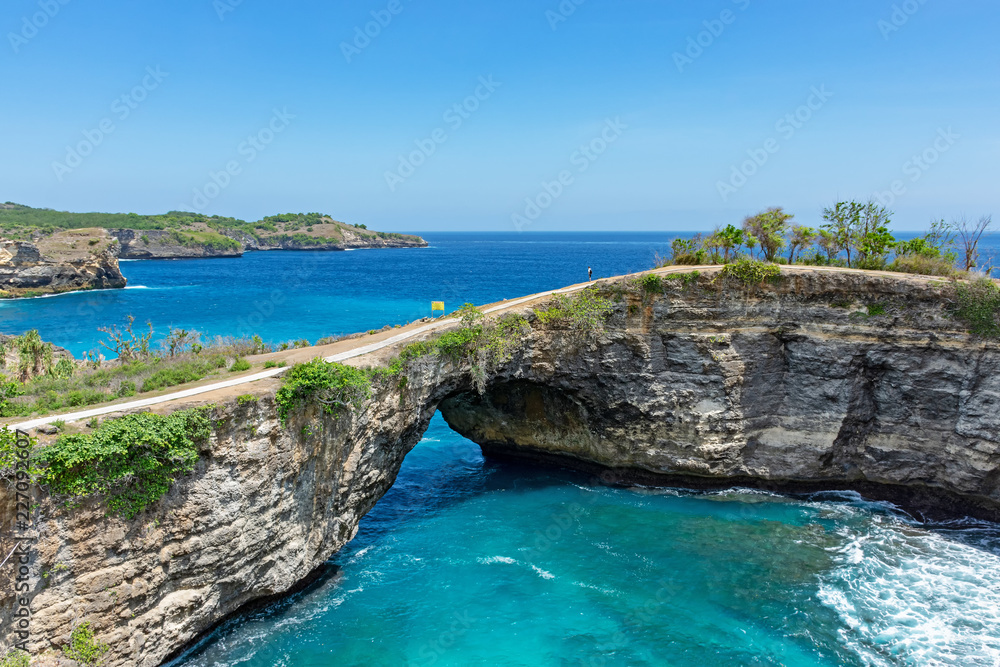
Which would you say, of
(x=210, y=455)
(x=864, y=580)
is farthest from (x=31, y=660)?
(x=864, y=580)

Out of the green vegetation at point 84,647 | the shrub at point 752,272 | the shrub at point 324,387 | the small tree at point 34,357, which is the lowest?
the green vegetation at point 84,647

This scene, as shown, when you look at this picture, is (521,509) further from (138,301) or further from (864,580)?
(138,301)

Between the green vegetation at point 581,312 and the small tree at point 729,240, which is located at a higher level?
the small tree at point 729,240

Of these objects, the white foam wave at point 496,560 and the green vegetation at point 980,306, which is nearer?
the white foam wave at point 496,560

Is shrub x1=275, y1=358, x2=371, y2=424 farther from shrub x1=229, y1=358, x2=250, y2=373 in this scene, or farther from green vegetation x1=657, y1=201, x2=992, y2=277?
green vegetation x1=657, y1=201, x2=992, y2=277

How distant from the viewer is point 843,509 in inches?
1045

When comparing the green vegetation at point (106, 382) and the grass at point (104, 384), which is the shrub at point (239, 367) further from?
the green vegetation at point (106, 382)

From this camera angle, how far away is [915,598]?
20344 millimetres

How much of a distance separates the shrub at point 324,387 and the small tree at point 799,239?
25.1 m

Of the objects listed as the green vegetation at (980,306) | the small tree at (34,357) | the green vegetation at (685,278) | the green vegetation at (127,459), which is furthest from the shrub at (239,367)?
the green vegetation at (980,306)

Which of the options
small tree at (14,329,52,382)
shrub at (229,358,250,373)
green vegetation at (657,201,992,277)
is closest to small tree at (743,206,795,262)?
green vegetation at (657,201,992,277)

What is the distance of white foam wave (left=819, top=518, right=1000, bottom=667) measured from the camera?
59.2 ft

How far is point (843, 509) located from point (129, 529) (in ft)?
94.6

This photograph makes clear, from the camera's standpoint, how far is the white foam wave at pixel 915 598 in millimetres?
18031
